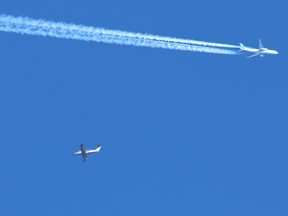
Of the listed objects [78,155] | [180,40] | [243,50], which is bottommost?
[78,155]

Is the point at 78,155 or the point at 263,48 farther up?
the point at 263,48

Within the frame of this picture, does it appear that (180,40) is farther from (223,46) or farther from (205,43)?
(223,46)

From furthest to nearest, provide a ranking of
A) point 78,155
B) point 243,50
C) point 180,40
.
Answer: point 243,50, point 78,155, point 180,40

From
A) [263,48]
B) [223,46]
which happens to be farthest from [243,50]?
[223,46]

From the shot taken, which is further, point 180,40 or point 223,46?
point 223,46

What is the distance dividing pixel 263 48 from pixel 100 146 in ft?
122

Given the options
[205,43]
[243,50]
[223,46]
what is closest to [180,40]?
[205,43]

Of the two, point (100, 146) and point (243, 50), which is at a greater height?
point (243, 50)

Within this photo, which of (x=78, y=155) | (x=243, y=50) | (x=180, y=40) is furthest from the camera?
(x=243, y=50)

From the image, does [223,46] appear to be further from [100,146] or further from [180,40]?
[100,146]

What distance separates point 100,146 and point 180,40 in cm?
1981

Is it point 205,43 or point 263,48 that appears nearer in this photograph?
point 205,43

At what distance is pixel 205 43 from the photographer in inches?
4205

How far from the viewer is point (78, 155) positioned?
108m
